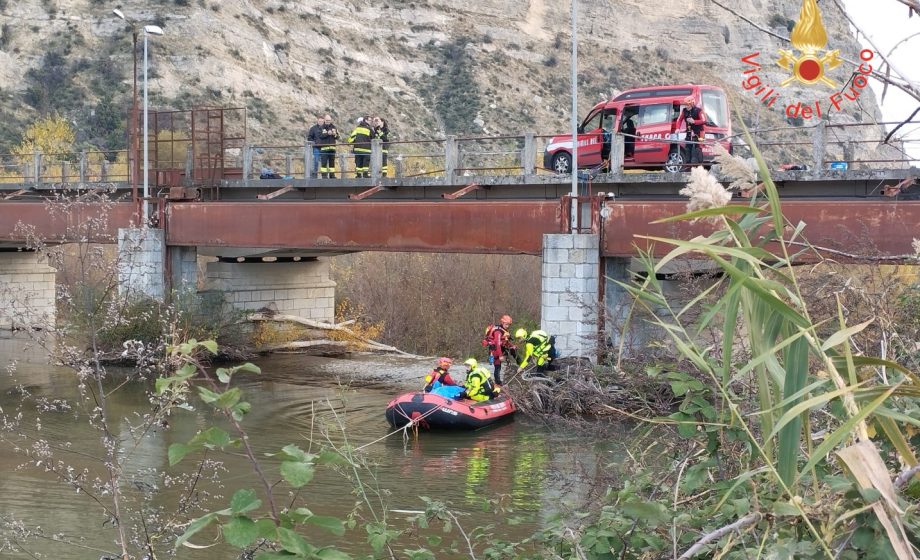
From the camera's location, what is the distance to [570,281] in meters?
22.0

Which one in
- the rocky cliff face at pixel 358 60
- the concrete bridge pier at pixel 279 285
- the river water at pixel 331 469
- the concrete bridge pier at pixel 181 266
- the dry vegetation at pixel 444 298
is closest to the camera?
the river water at pixel 331 469

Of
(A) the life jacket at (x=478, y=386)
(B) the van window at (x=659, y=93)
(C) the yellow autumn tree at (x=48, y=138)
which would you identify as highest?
(C) the yellow autumn tree at (x=48, y=138)

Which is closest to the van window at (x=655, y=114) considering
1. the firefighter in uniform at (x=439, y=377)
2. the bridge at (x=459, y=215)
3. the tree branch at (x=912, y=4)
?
the bridge at (x=459, y=215)

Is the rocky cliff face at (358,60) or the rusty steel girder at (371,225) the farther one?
the rocky cliff face at (358,60)

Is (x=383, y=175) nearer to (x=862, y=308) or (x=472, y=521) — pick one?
(x=472, y=521)

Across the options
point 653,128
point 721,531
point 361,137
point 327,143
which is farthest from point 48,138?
point 721,531

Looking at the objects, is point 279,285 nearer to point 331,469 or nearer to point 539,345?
point 539,345

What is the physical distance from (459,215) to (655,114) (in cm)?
723

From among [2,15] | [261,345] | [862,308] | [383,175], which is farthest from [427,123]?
[862,308]

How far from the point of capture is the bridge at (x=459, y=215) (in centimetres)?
1952

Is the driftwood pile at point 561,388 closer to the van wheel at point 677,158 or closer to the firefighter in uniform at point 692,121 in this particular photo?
the van wheel at point 677,158

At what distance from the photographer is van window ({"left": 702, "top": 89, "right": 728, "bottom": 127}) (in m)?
28.2

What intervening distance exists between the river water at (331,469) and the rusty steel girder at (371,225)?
3.74 m

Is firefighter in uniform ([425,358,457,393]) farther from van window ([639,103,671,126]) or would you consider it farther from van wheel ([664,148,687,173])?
van window ([639,103,671,126])
